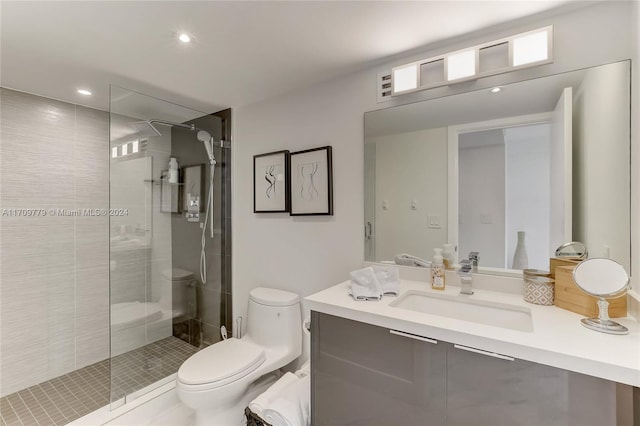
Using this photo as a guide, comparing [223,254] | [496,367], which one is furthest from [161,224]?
[496,367]

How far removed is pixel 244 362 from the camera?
1680 millimetres

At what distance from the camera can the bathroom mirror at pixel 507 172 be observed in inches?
45.4

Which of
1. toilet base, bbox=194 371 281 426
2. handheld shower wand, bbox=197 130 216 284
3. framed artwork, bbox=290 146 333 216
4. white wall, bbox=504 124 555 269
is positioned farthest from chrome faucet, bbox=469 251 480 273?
handheld shower wand, bbox=197 130 216 284

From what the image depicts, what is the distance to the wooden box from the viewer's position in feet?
3.45

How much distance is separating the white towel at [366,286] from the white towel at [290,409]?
65cm

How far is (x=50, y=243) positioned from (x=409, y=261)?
2618 mm

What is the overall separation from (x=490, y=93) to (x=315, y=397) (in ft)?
5.65

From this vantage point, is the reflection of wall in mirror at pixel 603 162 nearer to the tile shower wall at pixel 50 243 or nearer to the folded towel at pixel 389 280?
the folded towel at pixel 389 280

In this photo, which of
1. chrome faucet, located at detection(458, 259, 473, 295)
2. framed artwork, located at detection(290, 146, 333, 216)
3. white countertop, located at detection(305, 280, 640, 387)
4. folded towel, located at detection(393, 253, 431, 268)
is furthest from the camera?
framed artwork, located at detection(290, 146, 333, 216)

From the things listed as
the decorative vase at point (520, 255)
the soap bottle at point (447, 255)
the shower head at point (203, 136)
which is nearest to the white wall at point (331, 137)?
the shower head at point (203, 136)

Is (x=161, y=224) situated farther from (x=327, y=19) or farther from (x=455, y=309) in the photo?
(x=455, y=309)

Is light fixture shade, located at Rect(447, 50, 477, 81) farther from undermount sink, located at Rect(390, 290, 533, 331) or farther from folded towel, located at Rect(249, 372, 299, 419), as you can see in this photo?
folded towel, located at Rect(249, 372, 299, 419)

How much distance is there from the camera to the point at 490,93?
55.6 inches

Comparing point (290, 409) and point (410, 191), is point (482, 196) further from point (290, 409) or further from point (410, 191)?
point (290, 409)
